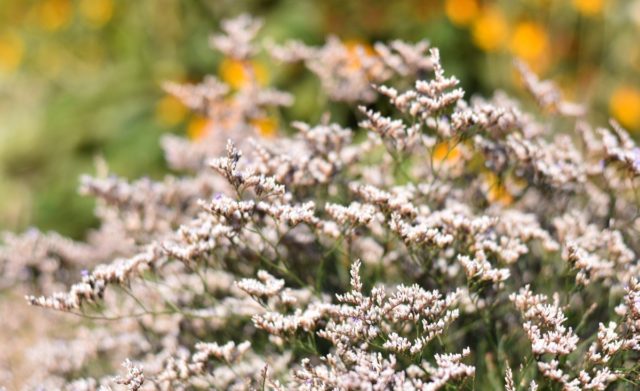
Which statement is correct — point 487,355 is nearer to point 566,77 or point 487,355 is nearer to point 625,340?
point 625,340

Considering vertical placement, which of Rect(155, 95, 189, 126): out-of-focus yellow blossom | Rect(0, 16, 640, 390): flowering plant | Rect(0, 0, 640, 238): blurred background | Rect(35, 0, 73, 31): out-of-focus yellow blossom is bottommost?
Rect(0, 16, 640, 390): flowering plant

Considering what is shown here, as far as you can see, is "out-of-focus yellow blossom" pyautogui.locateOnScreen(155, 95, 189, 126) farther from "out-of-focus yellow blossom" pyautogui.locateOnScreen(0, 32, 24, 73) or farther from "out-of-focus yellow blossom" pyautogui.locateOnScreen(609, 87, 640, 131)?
"out-of-focus yellow blossom" pyautogui.locateOnScreen(0, 32, 24, 73)

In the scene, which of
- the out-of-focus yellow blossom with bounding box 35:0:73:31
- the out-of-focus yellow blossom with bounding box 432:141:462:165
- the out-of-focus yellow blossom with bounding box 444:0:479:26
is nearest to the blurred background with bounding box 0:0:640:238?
the out-of-focus yellow blossom with bounding box 444:0:479:26

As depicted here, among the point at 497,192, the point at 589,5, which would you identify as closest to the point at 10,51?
the point at 589,5

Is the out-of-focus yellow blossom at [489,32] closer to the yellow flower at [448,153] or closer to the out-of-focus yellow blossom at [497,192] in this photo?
the yellow flower at [448,153]

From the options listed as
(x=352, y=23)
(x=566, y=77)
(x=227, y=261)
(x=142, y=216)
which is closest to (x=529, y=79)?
(x=227, y=261)

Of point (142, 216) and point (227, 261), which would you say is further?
point (142, 216)
